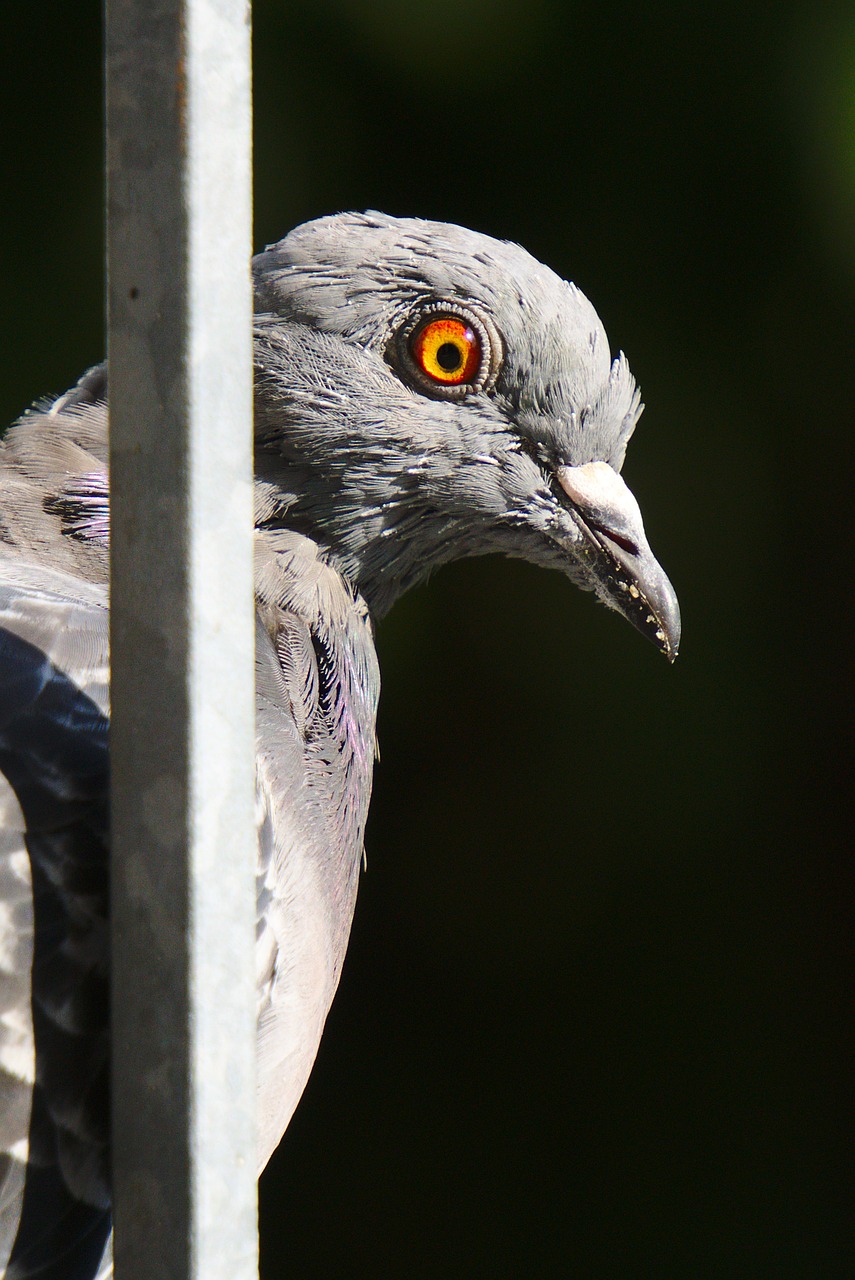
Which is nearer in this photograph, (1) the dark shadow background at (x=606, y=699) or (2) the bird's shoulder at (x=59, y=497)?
(2) the bird's shoulder at (x=59, y=497)

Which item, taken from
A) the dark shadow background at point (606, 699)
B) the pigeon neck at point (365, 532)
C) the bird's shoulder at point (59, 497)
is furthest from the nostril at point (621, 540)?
the dark shadow background at point (606, 699)

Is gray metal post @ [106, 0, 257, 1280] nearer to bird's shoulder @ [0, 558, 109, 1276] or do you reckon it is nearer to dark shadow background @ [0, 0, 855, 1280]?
bird's shoulder @ [0, 558, 109, 1276]

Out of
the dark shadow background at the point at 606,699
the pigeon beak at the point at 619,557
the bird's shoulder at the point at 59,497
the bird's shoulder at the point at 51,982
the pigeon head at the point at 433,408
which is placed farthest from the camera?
the dark shadow background at the point at 606,699

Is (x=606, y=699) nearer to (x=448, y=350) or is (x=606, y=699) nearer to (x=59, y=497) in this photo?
(x=448, y=350)

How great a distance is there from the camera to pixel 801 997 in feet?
14.2

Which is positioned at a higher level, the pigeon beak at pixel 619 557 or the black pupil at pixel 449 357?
the black pupil at pixel 449 357

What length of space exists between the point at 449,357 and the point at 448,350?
0.01m

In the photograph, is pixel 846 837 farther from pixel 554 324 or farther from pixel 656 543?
pixel 554 324

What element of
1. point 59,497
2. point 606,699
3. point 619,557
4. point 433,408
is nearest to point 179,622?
point 59,497

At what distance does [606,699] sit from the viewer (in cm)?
438

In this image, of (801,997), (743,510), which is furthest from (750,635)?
(801,997)

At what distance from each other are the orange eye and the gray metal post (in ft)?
3.36

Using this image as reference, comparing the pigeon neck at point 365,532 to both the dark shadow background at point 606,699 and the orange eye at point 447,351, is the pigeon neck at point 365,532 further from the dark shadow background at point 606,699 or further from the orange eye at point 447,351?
the dark shadow background at point 606,699

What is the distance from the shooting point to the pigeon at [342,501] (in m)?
1.76
